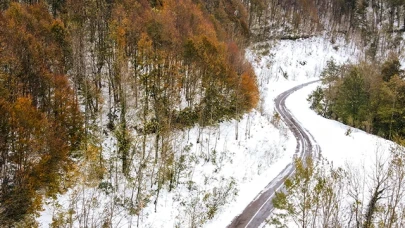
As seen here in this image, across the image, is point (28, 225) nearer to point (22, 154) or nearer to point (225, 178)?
point (22, 154)

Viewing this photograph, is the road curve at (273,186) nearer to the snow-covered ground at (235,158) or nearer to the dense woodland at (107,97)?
the snow-covered ground at (235,158)

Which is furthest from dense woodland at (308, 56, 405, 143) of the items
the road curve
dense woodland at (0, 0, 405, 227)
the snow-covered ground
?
the road curve

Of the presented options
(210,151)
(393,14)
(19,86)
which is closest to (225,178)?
(210,151)

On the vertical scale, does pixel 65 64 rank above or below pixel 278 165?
above

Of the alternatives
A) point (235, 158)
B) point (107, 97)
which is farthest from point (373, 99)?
point (107, 97)

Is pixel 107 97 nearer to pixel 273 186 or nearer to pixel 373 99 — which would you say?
pixel 273 186
